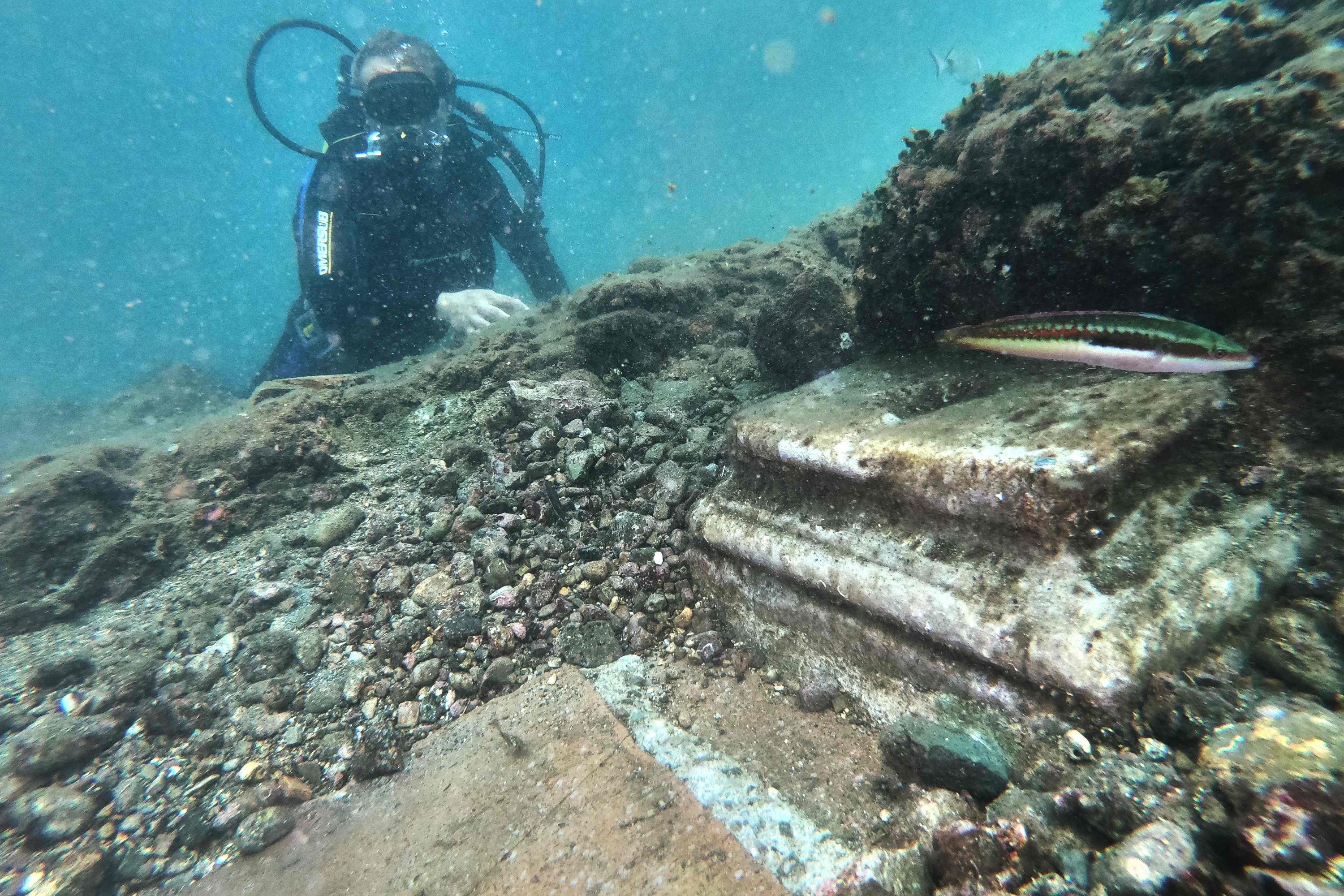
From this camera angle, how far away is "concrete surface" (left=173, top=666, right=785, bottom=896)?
1.42 metres

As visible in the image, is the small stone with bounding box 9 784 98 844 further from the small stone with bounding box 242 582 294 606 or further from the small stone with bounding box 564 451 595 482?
the small stone with bounding box 564 451 595 482

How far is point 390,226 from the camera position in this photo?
24.8 ft

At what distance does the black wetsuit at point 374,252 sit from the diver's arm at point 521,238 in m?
0.29

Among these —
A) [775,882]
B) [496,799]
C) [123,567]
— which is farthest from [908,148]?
[123,567]

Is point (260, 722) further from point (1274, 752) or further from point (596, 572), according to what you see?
point (1274, 752)

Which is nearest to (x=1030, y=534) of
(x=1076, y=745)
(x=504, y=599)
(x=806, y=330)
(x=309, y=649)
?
(x=1076, y=745)

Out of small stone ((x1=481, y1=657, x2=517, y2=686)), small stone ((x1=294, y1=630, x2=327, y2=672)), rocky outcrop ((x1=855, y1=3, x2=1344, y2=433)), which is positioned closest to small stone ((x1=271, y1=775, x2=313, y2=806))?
small stone ((x1=294, y1=630, x2=327, y2=672))

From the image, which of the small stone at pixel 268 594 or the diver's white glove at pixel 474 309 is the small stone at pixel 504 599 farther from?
the diver's white glove at pixel 474 309

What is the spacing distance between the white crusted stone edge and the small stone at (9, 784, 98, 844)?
7.20 ft

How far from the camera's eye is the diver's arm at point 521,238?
29.2 feet

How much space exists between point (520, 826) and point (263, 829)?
1.20 metres

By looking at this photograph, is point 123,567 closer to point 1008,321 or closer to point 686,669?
point 686,669

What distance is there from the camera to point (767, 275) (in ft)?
18.0

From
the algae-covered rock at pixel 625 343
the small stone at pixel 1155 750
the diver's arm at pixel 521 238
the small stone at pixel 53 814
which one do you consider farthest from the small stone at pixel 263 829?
the diver's arm at pixel 521 238
